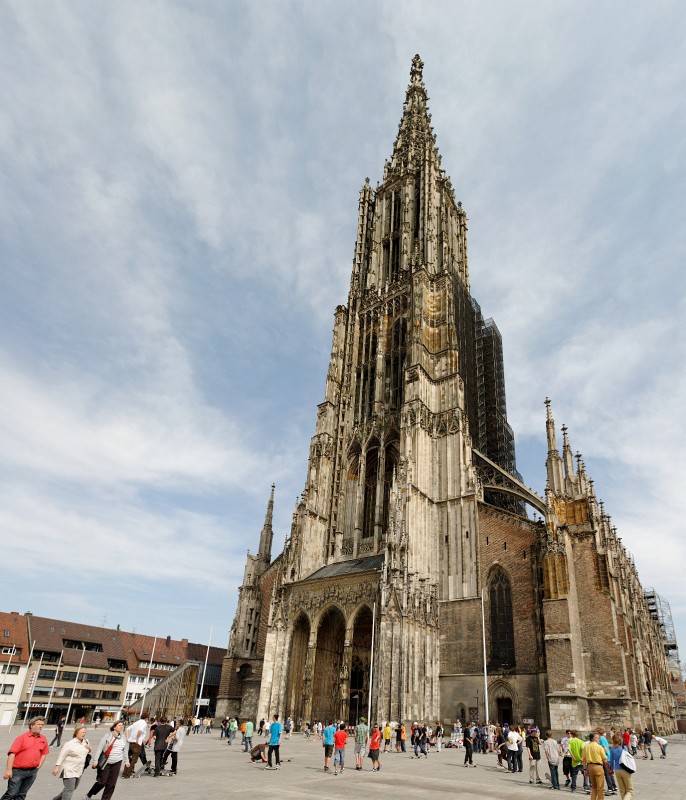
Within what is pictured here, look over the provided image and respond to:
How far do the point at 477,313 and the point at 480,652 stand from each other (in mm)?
31643

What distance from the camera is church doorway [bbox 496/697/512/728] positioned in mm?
26906

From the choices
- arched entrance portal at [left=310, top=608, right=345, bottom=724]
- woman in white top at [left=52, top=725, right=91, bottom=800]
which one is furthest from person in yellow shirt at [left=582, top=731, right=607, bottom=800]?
arched entrance portal at [left=310, top=608, right=345, bottom=724]

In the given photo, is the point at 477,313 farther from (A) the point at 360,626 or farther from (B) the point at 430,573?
(A) the point at 360,626

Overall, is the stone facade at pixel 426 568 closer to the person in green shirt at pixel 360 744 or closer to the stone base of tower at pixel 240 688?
the stone base of tower at pixel 240 688

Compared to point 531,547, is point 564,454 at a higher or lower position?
higher

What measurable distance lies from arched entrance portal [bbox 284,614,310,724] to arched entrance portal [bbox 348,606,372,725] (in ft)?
A: 8.93

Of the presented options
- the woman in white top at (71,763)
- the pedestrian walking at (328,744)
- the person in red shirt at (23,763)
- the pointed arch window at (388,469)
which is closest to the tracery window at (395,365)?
the pointed arch window at (388,469)

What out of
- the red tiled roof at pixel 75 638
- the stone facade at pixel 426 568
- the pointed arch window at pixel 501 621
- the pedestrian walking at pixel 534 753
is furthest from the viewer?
the red tiled roof at pixel 75 638

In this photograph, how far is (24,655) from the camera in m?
50.7

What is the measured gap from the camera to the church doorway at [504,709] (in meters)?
26.9

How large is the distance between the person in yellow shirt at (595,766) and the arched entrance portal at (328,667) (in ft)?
70.5

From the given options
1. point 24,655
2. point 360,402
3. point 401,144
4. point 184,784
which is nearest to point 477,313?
point 360,402

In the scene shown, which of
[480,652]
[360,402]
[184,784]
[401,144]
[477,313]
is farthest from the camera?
[401,144]

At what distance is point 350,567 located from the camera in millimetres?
32438
